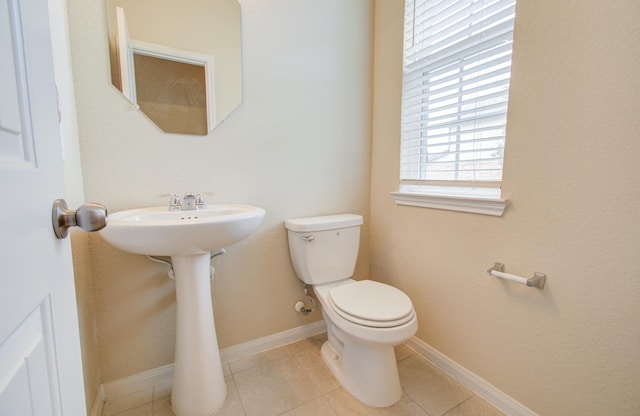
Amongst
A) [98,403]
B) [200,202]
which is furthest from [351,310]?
[98,403]

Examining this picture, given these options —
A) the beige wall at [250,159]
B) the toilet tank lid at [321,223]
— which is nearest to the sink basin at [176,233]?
the beige wall at [250,159]

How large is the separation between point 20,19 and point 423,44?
1524mm

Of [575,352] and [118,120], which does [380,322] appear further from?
[118,120]

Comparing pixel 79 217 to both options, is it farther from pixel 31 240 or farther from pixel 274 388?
pixel 274 388

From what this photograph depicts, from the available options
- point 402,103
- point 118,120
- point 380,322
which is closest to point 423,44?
point 402,103

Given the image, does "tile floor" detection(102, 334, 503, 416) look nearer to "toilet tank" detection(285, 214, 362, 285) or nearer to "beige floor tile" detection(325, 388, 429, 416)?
"beige floor tile" detection(325, 388, 429, 416)

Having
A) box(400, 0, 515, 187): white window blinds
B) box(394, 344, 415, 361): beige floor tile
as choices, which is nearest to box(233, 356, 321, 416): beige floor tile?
box(394, 344, 415, 361): beige floor tile

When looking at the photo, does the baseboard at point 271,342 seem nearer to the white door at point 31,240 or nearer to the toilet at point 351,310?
the toilet at point 351,310

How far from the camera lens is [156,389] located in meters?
1.28

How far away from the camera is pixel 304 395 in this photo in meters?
1.26

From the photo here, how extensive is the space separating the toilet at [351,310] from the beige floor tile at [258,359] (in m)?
0.23

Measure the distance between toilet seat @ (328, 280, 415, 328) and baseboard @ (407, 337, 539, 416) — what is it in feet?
1.47

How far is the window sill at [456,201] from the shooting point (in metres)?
1.13

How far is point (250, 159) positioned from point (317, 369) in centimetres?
112
